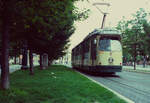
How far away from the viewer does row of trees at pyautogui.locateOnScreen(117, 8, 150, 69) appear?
34838 mm

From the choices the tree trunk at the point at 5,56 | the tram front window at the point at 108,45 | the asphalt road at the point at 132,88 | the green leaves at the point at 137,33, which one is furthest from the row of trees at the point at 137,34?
the tree trunk at the point at 5,56

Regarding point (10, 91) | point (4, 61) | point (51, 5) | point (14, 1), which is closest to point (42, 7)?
point (51, 5)

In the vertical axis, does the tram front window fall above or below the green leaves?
below

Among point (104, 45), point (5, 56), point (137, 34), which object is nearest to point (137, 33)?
point (137, 34)

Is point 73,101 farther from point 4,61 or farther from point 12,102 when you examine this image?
point 4,61

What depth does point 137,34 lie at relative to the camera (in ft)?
121

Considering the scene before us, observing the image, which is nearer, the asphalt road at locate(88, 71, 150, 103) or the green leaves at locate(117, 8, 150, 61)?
the asphalt road at locate(88, 71, 150, 103)

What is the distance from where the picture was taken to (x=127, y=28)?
3806 centimetres

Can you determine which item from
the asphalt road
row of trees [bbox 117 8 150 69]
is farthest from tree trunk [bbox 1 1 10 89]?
row of trees [bbox 117 8 150 69]

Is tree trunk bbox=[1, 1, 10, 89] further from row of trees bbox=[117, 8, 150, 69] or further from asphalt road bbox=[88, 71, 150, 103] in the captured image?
row of trees bbox=[117, 8, 150, 69]

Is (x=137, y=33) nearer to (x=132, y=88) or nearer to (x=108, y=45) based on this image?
(x=108, y=45)

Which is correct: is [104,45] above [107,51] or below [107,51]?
above

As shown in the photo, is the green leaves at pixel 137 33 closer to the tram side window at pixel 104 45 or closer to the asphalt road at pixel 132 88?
the tram side window at pixel 104 45

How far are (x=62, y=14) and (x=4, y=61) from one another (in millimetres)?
2530
